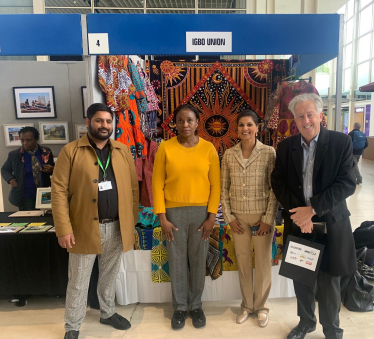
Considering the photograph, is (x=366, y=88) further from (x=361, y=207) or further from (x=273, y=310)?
(x=273, y=310)

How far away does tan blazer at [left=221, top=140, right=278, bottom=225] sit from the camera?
201 centimetres

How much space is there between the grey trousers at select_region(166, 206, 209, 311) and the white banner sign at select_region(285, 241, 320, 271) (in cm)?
57

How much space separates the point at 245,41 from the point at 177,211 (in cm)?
135

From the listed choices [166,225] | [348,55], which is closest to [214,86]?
[166,225]

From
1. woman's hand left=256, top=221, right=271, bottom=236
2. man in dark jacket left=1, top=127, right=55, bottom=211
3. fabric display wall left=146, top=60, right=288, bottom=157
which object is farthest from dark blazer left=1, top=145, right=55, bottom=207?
woman's hand left=256, top=221, right=271, bottom=236

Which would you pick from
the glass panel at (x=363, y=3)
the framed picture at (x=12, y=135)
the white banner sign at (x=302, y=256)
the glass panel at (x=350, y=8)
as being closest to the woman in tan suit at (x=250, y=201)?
the white banner sign at (x=302, y=256)

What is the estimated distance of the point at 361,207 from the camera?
535 centimetres

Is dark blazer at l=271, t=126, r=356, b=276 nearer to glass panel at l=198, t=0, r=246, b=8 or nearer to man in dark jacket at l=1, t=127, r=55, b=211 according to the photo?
man in dark jacket at l=1, t=127, r=55, b=211

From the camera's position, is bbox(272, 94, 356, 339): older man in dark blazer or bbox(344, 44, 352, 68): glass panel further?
bbox(344, 44, 352, 68): glass panel

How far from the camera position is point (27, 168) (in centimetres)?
312

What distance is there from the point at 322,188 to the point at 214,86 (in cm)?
215

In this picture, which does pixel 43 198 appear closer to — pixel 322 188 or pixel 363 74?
pixel 322 188

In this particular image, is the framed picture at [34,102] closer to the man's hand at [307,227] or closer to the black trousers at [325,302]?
the man's hand at [307,227]

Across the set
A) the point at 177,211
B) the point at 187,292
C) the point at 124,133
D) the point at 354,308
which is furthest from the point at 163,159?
the point at 354,308
